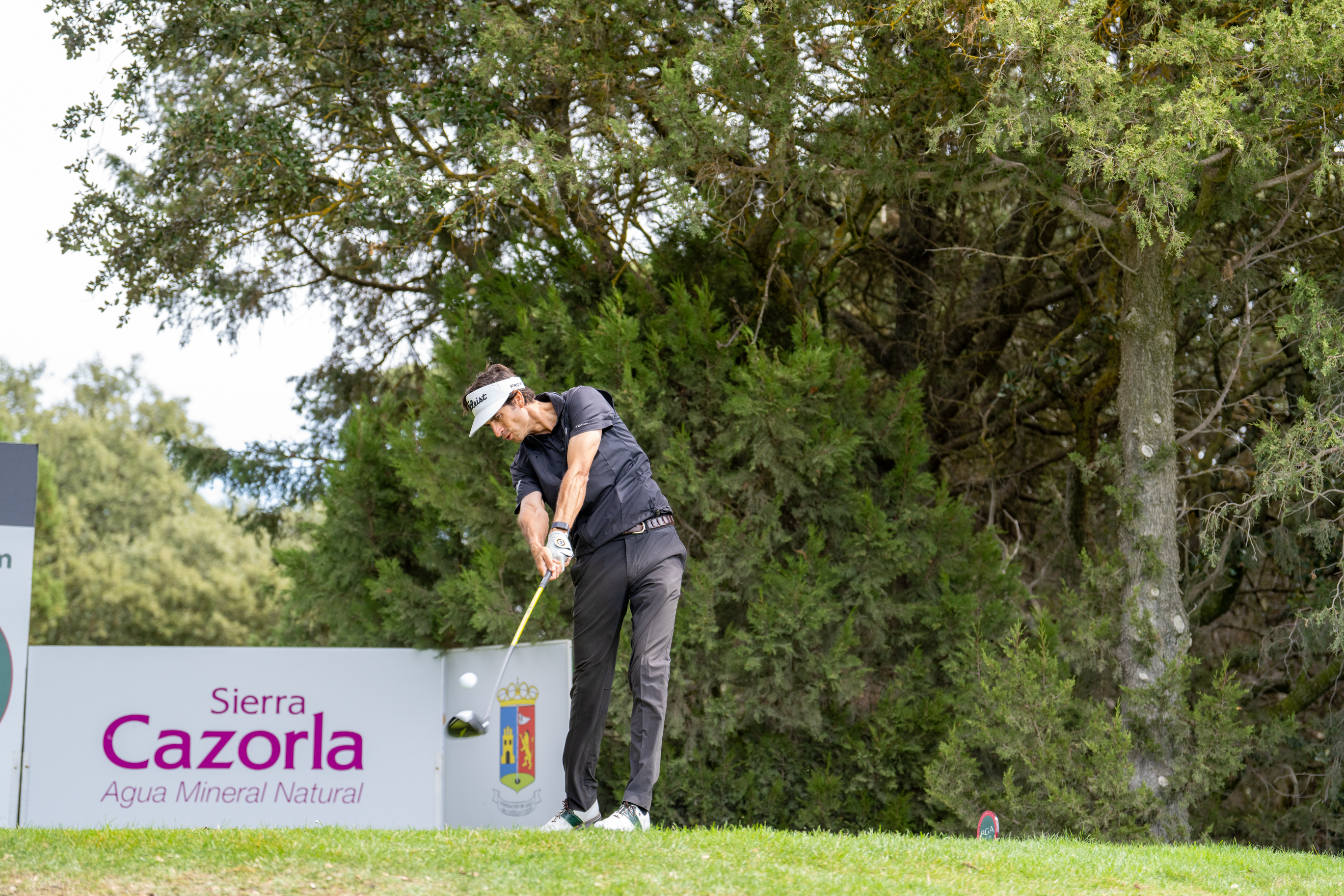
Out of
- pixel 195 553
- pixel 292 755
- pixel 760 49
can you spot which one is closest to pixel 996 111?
pixel 760 49

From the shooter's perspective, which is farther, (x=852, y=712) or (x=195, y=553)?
(x=195, y=553)

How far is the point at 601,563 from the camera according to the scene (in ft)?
15.0

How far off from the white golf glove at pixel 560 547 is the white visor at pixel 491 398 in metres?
0.59

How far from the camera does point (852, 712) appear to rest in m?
8.84

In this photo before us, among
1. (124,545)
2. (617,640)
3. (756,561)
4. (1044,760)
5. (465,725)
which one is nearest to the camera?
(617,640)

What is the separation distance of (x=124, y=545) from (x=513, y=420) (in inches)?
Answer: 1154

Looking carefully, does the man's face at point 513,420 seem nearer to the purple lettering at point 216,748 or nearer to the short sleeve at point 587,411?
the short sleeve at point 587,411

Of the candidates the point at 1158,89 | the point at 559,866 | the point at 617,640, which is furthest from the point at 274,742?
the point at 1158,89

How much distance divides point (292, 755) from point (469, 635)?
1.62 metres

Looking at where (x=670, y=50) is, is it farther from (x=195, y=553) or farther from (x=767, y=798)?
(x=195, y=553)

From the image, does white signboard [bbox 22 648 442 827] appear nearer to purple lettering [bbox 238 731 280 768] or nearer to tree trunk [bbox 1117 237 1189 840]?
purple lettering [bbox 238 731 280 768]

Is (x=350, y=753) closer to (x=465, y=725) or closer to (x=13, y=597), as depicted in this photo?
(x=13, y=597)

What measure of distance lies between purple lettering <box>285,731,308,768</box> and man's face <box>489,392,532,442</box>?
4.07 metres

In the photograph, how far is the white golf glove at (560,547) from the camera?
168 inches
